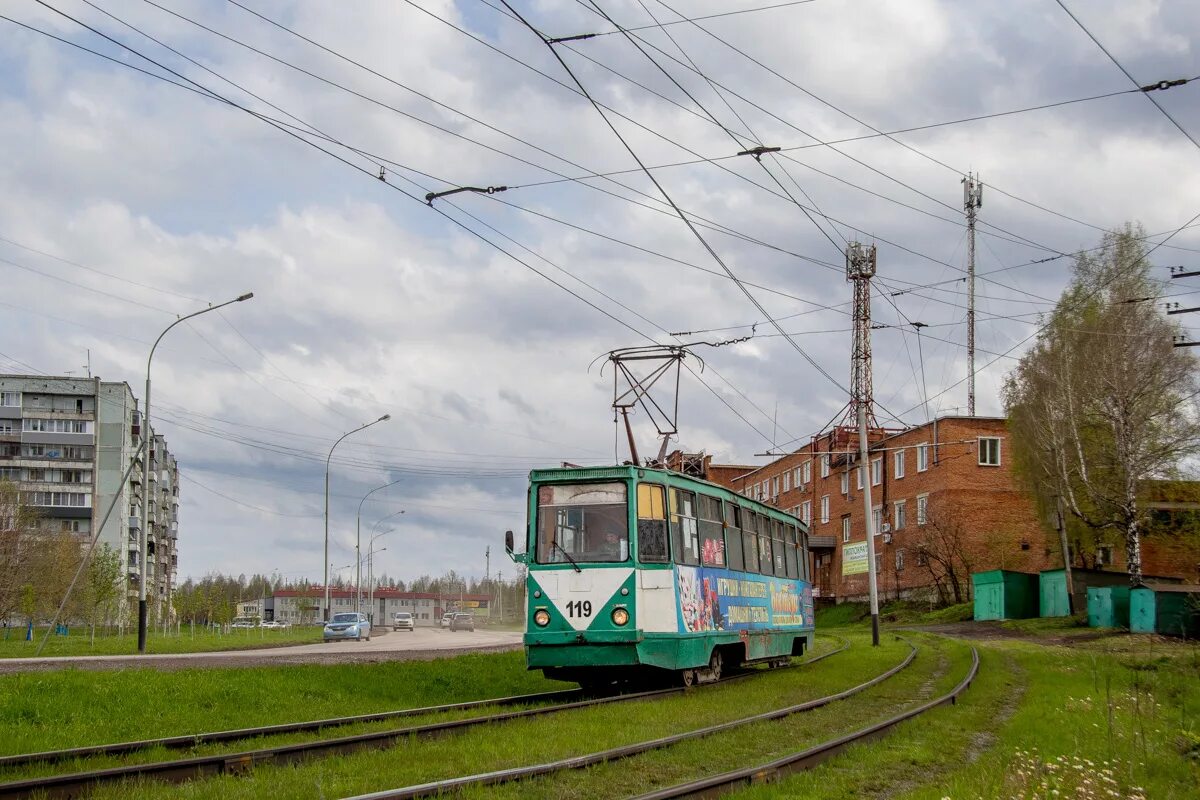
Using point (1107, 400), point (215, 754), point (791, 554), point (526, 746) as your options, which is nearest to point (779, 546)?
point (791, 554)

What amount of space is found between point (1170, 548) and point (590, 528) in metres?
38.1

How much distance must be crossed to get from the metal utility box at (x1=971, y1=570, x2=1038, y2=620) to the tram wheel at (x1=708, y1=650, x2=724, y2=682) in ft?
98.9

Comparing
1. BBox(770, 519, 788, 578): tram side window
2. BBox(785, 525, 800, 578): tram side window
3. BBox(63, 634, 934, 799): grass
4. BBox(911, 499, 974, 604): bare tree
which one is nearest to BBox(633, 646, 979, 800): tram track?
BBox(63, 634, 934, 799): grass

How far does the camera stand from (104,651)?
35.0 metres

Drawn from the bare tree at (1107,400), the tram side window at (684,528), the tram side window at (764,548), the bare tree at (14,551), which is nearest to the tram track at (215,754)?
the tram side window at (684,528)

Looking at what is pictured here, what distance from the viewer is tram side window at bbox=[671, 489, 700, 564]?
17.9 meters

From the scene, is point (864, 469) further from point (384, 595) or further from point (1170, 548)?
point (384, 595)

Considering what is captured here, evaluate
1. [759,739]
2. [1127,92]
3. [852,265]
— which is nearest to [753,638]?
[759,739]

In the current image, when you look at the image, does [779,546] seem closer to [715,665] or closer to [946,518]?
[715,665]

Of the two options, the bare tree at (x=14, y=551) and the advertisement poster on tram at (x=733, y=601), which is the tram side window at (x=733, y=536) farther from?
the bare tree at (x=14, y=551)

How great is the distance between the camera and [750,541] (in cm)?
2205

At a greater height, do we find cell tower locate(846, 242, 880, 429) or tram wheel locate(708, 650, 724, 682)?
cell tower locate(846, 242, 880, 429)

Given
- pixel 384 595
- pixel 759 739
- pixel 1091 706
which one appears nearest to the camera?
pixel 759 739

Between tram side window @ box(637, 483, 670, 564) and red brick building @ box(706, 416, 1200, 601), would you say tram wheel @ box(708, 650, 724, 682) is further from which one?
red brick building @ box(706, 416, 1200, 601)
